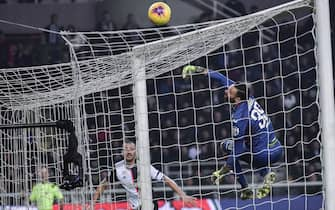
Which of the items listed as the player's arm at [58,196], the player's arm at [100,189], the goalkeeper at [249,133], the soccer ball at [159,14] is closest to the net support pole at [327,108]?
the goalkeeper at [249,133]

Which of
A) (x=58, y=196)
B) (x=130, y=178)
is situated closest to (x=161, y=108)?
(x=58, y=196)

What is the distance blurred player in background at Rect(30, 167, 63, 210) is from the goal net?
0.11 m

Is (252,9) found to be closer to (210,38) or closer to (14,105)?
(14,105)

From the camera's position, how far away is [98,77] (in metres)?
6.20

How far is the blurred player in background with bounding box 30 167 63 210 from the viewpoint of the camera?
329 inches

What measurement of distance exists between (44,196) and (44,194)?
4 cm

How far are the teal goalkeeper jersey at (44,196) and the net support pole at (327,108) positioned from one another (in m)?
4.74

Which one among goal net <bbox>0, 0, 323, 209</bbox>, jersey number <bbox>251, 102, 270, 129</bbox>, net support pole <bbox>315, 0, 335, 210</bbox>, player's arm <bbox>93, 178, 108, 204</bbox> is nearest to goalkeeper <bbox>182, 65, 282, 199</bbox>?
jersey number <bbox>251, 102, 270, 129</bbox>

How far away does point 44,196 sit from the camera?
8383 mm

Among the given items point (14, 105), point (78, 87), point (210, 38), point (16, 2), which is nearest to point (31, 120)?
point (14, 105)

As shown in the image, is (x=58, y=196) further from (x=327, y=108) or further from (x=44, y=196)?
(x=327, y=108)

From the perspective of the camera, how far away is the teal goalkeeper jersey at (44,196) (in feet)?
27.6

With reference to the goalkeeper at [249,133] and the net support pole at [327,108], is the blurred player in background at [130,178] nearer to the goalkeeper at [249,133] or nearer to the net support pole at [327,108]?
the goalkeeper at [249,133]

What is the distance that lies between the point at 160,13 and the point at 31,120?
2222 millimetres
